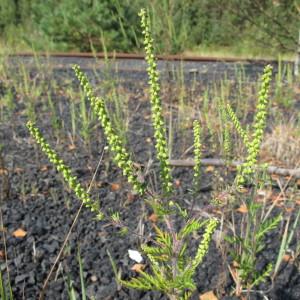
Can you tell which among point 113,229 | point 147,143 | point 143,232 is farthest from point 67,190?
point 147,143

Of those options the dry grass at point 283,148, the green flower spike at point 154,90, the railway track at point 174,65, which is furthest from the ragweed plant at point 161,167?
the railway track at point 174,65

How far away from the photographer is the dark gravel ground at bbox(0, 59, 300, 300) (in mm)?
1722

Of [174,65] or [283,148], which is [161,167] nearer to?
[283,148]

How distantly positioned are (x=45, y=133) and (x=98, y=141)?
1.58ft

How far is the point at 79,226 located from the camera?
2148mm

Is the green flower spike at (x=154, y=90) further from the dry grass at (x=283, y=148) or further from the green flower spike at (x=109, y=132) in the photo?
the dry grass at (x=283, y=148)

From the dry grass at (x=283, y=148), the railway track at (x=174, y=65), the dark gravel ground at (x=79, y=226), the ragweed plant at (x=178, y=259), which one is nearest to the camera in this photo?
the ragweed plant at (x=178, y=259)

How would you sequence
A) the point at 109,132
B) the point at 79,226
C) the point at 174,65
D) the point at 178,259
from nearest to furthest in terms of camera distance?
the point at 109,132
the point at 178,259
the point at 79,226
the point at 174,65

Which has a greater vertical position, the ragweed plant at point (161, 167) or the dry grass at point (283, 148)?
the ragweed plant at point (161, 167)

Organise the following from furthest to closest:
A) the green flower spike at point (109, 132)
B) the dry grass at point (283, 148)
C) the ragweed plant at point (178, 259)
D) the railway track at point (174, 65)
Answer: the railway track at point (174, 65) < the dry grass at point (283, 148) < the ragweed plant at point (178, 259) < the green flower spike at point (109, 132)

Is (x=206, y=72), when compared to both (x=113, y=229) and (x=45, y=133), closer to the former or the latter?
(x=45, y=133)

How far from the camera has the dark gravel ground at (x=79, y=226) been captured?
5.65 feet

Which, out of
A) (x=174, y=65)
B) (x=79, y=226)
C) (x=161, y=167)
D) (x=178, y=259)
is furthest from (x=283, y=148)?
(x=174, y=65)

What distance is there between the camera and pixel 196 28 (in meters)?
9.66
